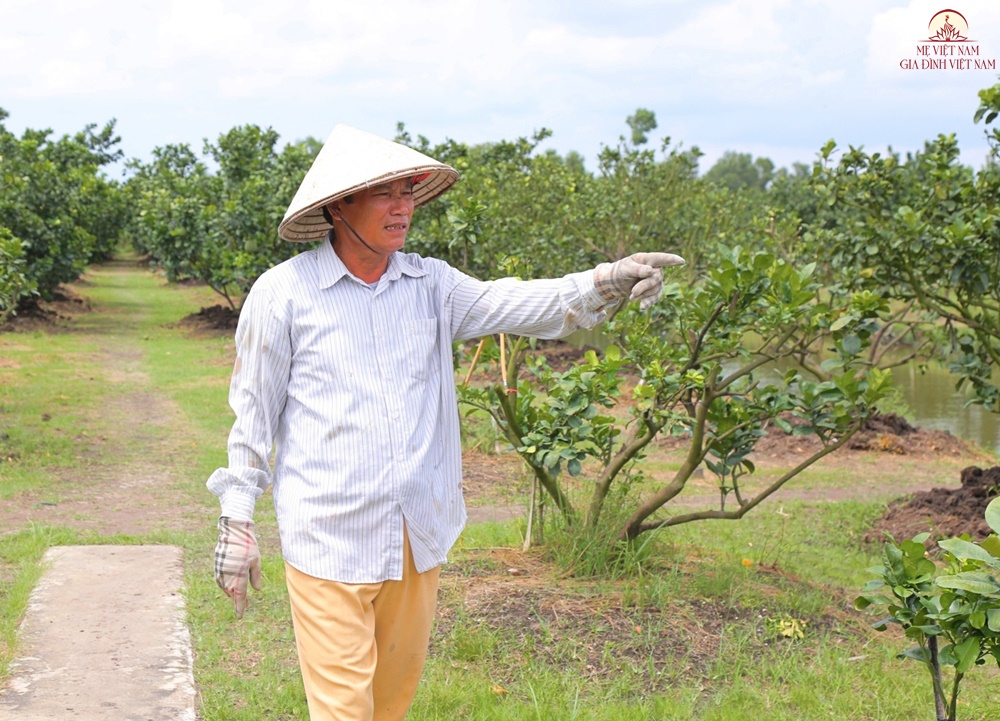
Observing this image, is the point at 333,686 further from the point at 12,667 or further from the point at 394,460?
the point at 12,667

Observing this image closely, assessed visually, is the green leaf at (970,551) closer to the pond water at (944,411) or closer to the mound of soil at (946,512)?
the mound of soil at (946,512)

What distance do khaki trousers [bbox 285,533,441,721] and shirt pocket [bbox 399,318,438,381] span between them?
1.44 ft

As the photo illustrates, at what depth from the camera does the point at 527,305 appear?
3.14 meters

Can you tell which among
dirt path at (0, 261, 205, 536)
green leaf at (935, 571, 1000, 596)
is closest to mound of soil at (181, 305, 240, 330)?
dirt path at (0, 261, 205, 536)

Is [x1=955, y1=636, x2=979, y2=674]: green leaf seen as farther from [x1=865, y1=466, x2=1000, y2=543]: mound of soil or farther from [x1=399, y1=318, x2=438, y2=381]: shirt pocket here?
[x1=865, y1=466, x2=1000, y2=543]: mound of soil

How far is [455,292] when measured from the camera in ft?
10.5

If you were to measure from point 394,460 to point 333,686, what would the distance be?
57 centimetres

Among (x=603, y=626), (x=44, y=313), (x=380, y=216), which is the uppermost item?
(x=380, y=216)

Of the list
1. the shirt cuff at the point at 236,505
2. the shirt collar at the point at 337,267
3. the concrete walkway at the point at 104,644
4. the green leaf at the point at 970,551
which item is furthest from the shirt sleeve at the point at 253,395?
the green leaf at the point at 970,551

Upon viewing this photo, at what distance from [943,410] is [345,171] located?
527 inches

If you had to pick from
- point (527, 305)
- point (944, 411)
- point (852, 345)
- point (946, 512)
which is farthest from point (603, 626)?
point (944, 411)

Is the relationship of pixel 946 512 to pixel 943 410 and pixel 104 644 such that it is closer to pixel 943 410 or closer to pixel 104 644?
pixel 104 644

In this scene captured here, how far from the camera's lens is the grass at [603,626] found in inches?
157

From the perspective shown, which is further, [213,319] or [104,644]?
[213,319]
